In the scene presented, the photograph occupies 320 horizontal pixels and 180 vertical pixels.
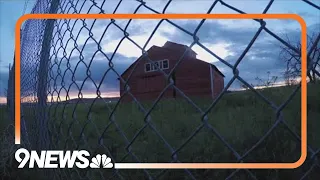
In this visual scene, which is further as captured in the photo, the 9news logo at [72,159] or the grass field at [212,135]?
the grass field at [212,135]

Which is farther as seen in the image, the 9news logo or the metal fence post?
the metal fence post

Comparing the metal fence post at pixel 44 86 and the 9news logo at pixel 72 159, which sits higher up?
the metal fence post at pixel 44 86

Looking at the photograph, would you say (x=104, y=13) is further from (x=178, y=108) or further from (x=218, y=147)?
(x=178, y=108)

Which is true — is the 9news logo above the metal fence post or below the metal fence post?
below

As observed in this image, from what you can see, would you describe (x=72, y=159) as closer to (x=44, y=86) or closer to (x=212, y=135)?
(x=44, y=86)

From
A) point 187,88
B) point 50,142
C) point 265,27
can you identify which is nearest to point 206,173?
point 187,88

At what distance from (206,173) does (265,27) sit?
1756mm

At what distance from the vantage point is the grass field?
1.84 meters

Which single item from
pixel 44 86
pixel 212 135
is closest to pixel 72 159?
pixel 44 86

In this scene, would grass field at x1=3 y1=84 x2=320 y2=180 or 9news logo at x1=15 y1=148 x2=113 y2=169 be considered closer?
9news logo at x1=15 y1=148 x2=113 y2=169

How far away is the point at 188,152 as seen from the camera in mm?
2664

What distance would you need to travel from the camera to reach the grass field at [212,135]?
1836mm

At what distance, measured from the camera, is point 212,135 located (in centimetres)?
288

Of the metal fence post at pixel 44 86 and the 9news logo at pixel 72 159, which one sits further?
the metal fence post at pixel 44 86
